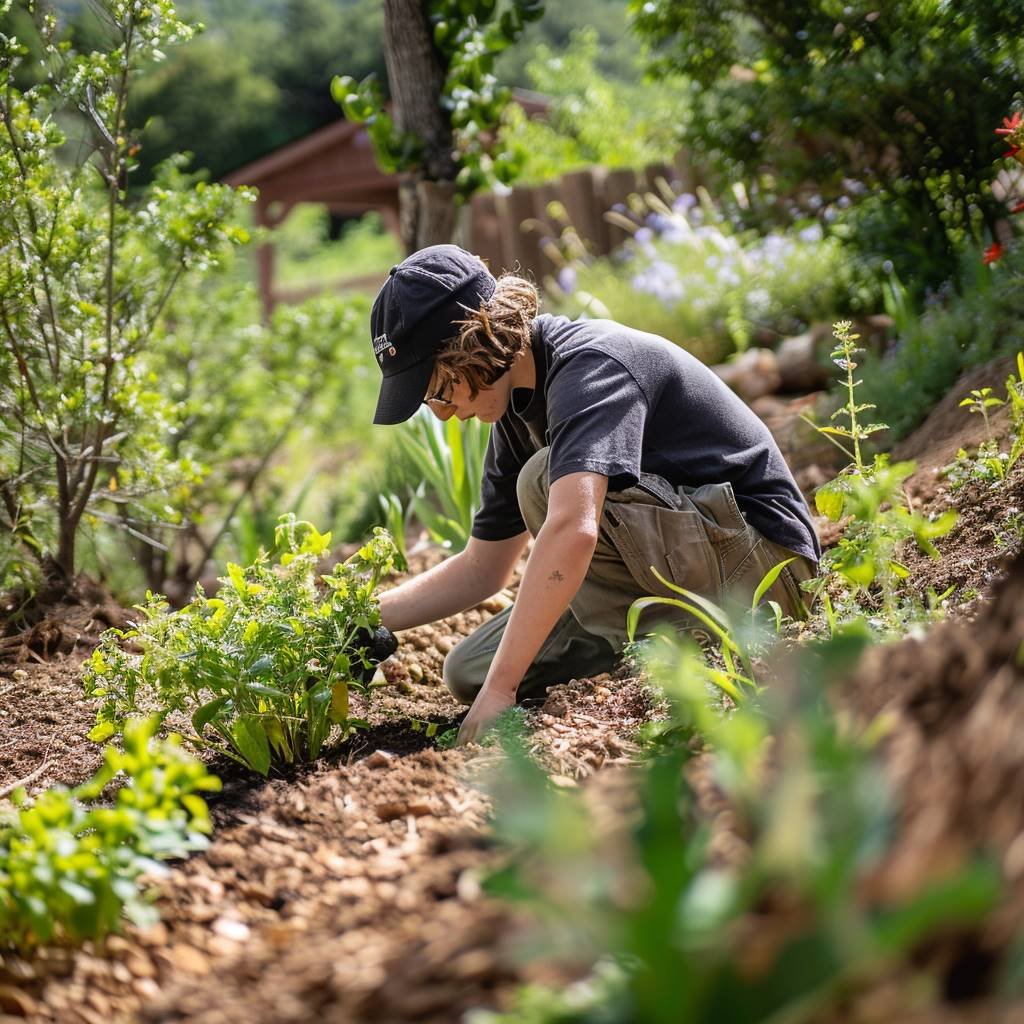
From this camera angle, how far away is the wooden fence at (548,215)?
28.9 ft

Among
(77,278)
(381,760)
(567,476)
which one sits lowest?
(381,760)

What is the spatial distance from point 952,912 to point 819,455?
3.71 metres

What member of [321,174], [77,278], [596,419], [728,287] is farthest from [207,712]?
[321,174]

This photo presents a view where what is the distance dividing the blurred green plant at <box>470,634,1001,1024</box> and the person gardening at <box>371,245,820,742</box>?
4.40 ft

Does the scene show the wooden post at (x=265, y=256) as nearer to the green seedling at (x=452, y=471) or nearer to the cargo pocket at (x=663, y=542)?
the green seedling at (x=452, y=471)

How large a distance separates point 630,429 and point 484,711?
681 mm

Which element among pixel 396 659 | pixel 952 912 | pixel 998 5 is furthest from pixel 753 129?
pixel 952 912

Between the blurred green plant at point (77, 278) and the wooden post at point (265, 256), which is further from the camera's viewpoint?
the wooden post at point (265, 256)

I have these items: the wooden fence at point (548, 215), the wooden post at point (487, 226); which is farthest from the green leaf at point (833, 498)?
the wooden post at point (487, 226)

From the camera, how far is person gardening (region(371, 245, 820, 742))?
236 centimetres

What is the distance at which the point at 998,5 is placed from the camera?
429cm

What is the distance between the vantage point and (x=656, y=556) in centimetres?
273

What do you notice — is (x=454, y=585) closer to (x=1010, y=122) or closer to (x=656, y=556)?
(x=656, y=556)

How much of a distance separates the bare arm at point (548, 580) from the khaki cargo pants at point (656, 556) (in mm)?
344
